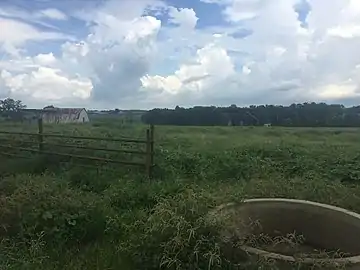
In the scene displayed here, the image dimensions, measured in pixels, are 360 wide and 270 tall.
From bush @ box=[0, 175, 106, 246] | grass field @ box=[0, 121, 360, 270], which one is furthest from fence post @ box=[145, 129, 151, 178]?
bush @ box=[0, 175, 106, 246]

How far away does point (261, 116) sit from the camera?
21.7m

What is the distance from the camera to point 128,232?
15.2 feet

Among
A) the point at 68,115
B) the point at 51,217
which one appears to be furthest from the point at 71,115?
the point at 51,217

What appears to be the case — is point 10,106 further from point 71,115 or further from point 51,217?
point 51,217

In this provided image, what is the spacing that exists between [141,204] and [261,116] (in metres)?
16.7

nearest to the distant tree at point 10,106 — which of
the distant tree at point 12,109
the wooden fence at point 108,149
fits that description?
the distant tree at point 12,109

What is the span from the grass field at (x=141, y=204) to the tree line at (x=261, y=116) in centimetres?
1085

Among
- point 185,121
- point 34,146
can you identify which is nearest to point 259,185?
point 34,146

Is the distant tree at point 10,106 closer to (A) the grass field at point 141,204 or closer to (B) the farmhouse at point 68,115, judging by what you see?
(B) the farmhouse at point 68,115

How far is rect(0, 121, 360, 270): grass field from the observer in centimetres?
351

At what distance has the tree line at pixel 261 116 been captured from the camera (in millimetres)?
19453

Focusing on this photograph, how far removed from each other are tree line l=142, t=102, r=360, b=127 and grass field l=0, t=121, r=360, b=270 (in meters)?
10.9

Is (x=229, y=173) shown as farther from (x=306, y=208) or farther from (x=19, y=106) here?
(x=19, y=106)

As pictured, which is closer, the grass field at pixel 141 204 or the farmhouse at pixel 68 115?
the grass field at pixel 141 204
